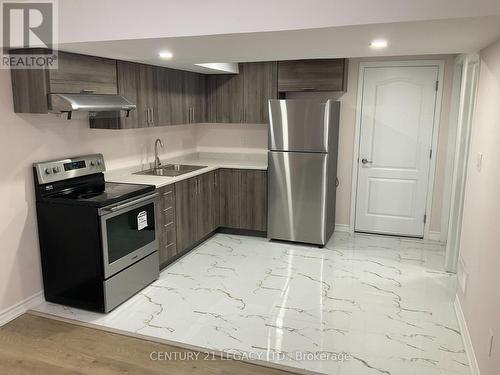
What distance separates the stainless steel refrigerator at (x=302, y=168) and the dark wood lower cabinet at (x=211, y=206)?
8.6 inches

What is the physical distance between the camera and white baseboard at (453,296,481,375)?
2.48 m

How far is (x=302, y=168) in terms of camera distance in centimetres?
456

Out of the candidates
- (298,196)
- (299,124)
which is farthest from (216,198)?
(299,124)

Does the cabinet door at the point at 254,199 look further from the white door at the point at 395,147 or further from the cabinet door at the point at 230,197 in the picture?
the white door at the point at 395,147

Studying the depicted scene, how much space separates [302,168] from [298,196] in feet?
1.07

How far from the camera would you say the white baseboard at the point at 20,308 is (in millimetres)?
3062

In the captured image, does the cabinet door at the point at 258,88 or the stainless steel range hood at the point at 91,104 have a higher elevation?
the cabinet door at the point at 258,88

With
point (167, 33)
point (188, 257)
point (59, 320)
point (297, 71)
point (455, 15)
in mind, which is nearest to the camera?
point (455, 15)

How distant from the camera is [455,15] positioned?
6.25 ft

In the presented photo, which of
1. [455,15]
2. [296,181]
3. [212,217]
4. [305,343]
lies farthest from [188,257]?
[455,15]

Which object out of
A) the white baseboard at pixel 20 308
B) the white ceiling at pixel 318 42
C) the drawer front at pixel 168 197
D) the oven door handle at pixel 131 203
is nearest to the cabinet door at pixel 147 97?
the white ceiling at pixel 318 42

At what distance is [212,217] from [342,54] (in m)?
2.55

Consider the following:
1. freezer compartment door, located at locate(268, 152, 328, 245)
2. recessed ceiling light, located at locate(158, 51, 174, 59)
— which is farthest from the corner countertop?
recessed ceiling light, located at locate(158, 51, 174, 59)

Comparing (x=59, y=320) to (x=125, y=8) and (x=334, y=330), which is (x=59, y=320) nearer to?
(x=334, y=330)
